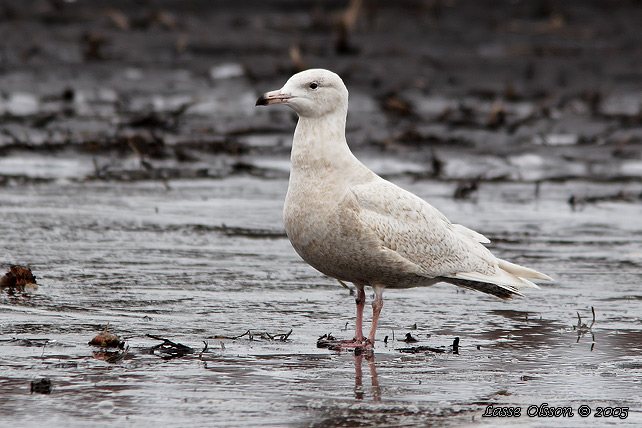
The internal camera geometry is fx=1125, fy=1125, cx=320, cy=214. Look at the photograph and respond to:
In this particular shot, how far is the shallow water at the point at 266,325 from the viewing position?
17.0 feet

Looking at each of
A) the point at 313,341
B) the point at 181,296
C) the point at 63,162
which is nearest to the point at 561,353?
the point at 313,341

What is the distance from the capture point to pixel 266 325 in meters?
6.69

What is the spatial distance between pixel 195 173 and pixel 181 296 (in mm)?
5732

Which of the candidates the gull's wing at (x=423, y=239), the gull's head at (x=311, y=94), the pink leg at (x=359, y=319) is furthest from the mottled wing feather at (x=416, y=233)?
the gull's head at (x=311, y=94)

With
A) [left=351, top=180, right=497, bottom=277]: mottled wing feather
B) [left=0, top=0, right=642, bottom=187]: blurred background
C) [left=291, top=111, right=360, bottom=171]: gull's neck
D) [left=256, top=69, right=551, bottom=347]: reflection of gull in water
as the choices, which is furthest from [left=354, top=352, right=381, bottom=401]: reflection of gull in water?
[left=0, top=0, right=642, bottom=187]: blurred background

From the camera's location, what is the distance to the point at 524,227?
→ 35.0 feet

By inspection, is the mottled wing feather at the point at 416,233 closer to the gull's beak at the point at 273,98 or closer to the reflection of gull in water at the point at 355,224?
the reflection of gull in water at the point at 355,224

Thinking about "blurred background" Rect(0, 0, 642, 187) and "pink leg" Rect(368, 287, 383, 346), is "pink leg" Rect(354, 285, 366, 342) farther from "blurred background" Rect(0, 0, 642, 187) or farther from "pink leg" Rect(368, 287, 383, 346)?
"blurred background" Rect(0, 0, 642, 187)

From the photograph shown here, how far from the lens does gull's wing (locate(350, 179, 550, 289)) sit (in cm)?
666

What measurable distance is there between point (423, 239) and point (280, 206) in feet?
15.2

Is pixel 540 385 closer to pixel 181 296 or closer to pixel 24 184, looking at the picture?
pixel 181 296

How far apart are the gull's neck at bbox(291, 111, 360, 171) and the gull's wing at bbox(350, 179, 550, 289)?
0.69ft

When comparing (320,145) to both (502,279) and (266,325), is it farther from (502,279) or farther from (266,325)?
(502,279)

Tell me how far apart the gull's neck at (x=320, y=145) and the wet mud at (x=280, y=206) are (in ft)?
3.21
